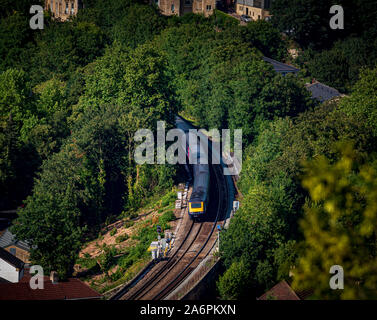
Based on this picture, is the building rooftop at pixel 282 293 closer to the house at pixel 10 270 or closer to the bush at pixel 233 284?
the bush at pixel 233 284

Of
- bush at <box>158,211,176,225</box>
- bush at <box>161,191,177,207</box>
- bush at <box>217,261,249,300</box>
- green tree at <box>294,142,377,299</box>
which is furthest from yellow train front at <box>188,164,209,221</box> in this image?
green tree at <box>294,142,377,299</box>

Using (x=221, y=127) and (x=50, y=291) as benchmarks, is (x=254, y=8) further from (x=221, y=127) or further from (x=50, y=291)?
(x=50, y=291)

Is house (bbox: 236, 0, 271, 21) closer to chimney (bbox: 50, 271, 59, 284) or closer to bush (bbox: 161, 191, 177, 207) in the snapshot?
bush (bbox: 161, 191, 177, 207)

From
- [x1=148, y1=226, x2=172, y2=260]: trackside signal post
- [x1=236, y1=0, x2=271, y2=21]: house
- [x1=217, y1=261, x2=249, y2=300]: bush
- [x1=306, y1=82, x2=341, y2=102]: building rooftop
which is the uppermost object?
[x1=236, y1=0, x2=271, y2=21]: house

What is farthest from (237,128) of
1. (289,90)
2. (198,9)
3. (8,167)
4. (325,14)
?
(198,9)

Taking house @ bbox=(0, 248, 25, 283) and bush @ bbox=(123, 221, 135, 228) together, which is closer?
house @ bbox=(0, 248, 25, 283)

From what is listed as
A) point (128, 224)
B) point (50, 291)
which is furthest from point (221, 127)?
point (50, 291)

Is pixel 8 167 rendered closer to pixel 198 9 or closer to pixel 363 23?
pixel 363 23
